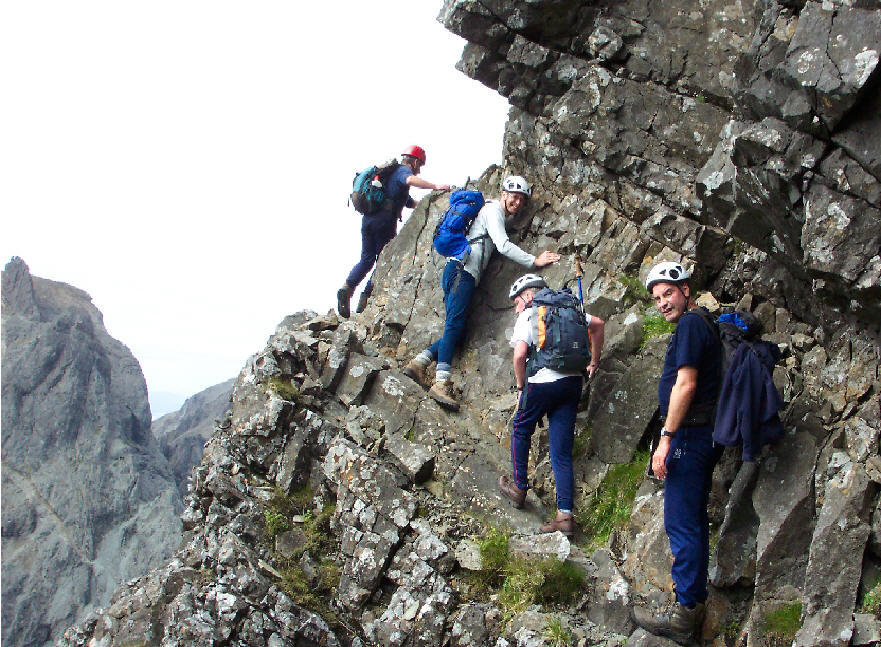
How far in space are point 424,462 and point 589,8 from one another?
9.95 meters

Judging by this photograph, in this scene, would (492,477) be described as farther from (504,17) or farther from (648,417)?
(504,17)

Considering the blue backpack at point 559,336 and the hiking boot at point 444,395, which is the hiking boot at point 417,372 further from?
the blue backpack at point 559,336

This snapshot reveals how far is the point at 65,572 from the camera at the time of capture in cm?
4828

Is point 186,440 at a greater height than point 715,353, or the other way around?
point 715,353

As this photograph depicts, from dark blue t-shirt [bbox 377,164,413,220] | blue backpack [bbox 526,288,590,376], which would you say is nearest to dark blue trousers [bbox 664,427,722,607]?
blue backpack [bbox 526,288,590,376]

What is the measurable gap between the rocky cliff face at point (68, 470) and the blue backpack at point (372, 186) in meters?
41.5

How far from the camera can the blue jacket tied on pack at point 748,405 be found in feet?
26.3

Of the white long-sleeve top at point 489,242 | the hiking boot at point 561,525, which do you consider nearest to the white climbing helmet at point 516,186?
the white long-sleeve top at point 489,242

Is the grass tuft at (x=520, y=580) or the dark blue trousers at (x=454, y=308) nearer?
the grass tuft at (x=520, y=580)

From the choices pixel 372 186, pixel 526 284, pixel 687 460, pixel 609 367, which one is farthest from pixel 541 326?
pixel 372 186

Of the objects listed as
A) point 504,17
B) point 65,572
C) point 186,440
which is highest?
point 504,17

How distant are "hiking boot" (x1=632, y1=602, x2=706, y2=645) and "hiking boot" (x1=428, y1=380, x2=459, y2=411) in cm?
577

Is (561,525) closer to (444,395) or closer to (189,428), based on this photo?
(444,395)

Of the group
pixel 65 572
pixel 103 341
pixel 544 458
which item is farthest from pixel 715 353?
pixel 103 341
